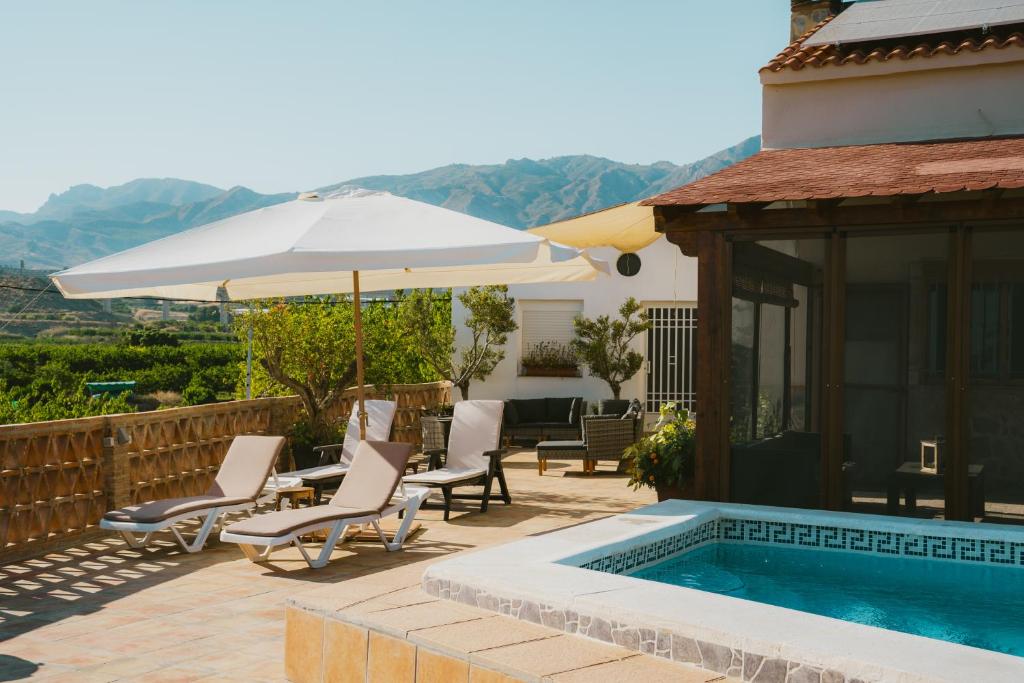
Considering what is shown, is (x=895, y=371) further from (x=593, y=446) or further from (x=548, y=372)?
(x=548, y=372)

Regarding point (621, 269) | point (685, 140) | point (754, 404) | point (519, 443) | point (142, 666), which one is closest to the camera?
point (142, 666)

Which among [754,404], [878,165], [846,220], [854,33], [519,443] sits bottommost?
[519,443]

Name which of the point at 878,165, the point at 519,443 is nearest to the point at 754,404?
the point at 878,165

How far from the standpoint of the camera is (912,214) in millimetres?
7883

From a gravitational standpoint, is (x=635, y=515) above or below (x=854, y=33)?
below

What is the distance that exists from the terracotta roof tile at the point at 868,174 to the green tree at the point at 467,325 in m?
7.40

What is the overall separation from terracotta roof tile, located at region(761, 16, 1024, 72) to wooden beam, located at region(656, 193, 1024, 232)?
9.59 ft

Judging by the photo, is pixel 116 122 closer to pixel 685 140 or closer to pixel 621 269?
pixel 685 140

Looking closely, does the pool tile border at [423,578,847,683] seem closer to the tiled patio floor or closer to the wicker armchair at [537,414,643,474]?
the tiled patio floor

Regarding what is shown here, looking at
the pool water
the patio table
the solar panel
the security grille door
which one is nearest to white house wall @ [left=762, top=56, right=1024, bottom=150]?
the solar panel

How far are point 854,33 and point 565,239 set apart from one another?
12.5ft

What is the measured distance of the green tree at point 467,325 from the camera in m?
16.7

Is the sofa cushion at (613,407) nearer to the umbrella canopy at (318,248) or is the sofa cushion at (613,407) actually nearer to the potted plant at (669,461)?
the potted plant at (669,461)

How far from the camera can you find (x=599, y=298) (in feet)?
60.3
